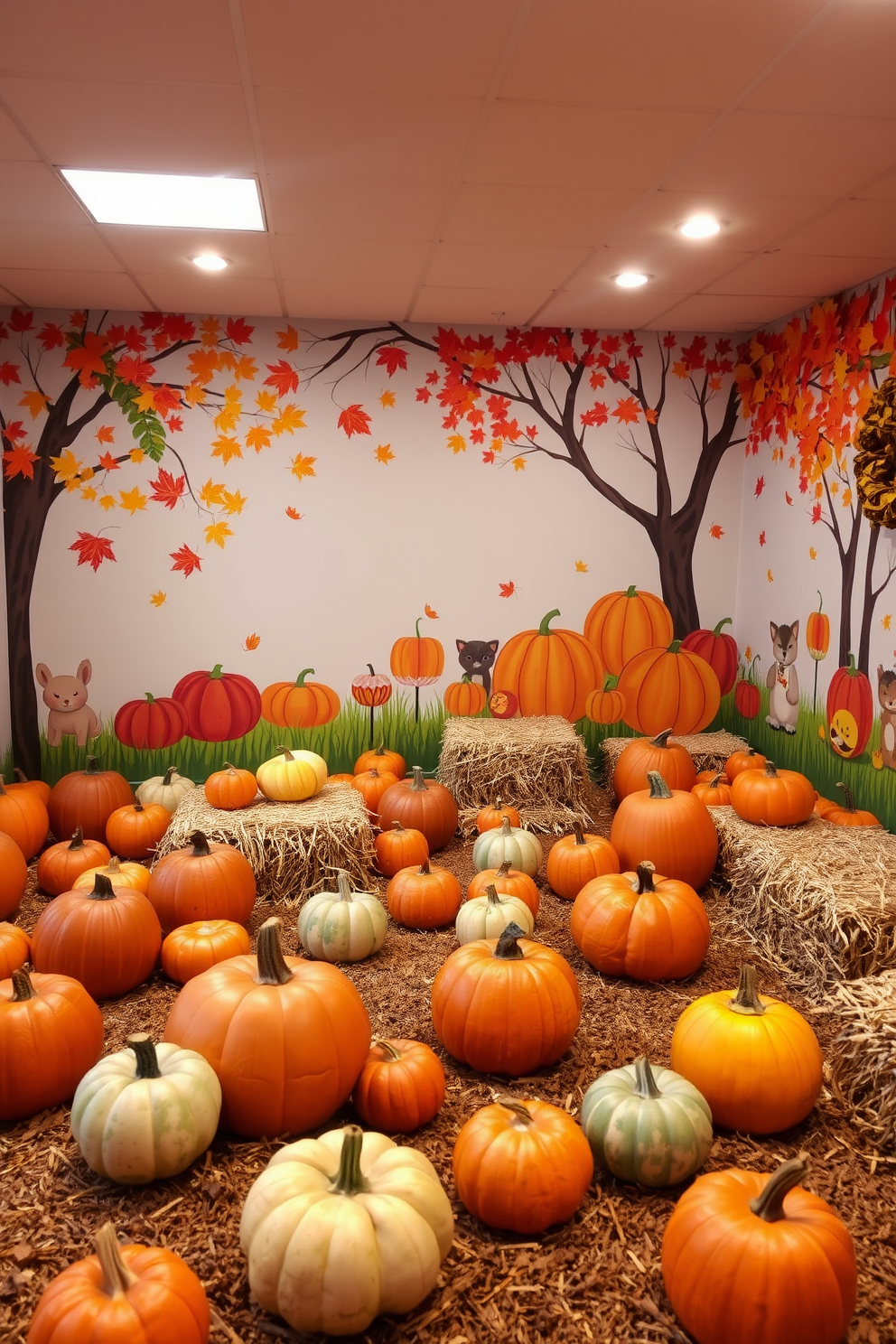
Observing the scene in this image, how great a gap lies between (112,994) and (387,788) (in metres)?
2.00

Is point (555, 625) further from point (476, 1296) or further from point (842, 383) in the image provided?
point (476, 1296)

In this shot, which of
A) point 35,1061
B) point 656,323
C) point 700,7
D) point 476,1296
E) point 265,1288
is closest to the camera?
point 265,1288

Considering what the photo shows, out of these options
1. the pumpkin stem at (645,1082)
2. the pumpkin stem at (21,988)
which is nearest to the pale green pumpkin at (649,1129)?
the pumpkin stem at (645,1082)

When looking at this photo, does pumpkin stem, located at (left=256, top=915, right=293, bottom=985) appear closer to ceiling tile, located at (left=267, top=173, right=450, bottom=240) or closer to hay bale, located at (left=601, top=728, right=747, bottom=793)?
ceiling tile, located at (left=267, top=173, right=450, bottom=240)

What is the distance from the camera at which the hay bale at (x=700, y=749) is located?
17.4 feet

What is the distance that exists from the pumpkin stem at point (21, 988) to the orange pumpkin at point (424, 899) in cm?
161

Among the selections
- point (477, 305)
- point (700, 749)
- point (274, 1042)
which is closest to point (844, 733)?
point (700, 749)

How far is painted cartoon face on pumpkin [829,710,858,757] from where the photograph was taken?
14.9 ft

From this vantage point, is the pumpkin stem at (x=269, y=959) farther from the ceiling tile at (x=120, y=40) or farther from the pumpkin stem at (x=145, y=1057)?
the ceiling tile at (x=120, y=40)

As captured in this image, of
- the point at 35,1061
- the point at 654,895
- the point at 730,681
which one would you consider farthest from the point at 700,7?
the point at 730,681

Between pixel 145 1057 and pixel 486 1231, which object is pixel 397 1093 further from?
pixel 145 1057

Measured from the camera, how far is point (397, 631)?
5.58m

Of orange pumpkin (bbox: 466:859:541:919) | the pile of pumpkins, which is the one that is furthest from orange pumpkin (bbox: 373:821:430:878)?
orange pumpkin (bbox: 466:859:541:919)

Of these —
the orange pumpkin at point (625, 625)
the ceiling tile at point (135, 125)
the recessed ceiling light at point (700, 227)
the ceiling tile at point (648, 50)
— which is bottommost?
the orange pumpkin at point (625, 625)
